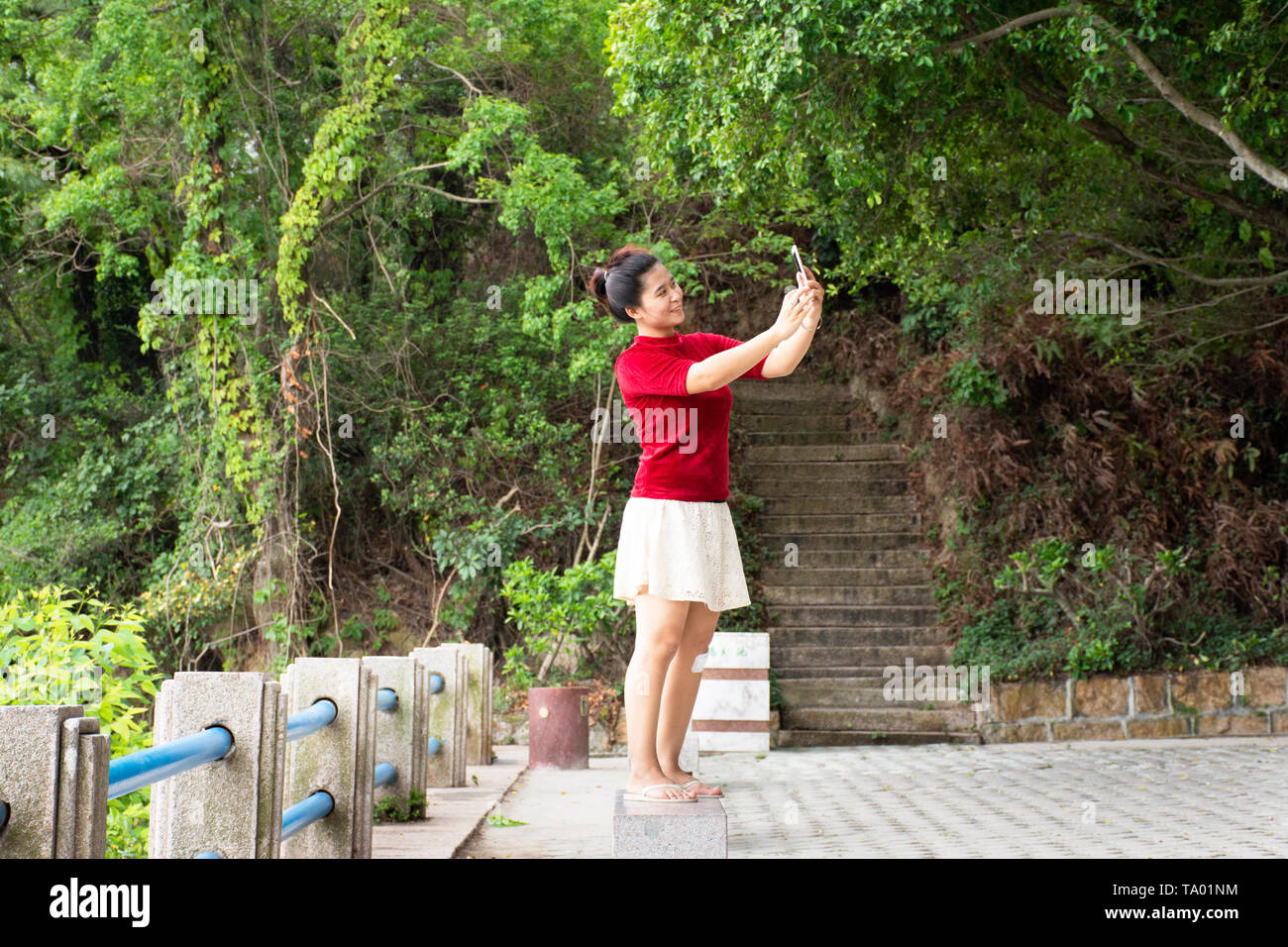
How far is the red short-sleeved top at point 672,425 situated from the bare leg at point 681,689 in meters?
0.38

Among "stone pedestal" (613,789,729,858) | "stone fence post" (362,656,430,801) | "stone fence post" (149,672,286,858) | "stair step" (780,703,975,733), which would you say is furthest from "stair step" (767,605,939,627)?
"stone fence post" (149,672,286,858)

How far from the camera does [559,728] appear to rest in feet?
26.7

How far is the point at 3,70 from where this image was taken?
42.2 ft

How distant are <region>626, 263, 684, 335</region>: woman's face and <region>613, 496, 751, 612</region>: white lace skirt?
534 millimetres

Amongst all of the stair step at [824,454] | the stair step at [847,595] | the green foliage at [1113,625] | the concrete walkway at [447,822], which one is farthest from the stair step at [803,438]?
the concrete walkway at [447,822]

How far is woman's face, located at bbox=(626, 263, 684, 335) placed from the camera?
3.58 m

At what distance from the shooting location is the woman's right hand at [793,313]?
3289 mm

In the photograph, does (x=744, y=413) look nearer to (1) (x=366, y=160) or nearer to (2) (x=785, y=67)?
(1) (x=366, y=160)

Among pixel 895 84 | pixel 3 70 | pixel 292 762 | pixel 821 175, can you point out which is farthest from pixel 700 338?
pixel 3 70

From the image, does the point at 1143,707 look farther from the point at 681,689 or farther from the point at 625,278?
the point at 625,278

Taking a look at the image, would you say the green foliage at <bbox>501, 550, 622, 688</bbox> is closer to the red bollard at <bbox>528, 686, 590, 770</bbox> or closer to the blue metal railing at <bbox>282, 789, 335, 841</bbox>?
the red bollard at <bbox>528, 686, 590, 770</bbox>

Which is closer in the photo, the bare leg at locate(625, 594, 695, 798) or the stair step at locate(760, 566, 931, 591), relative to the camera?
the bare leg at locate(625, 594, 695, 798)

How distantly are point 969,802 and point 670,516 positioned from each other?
379cm

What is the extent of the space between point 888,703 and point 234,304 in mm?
7347
